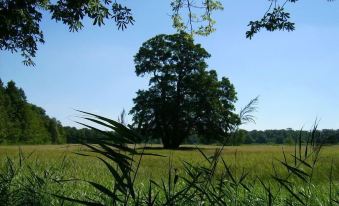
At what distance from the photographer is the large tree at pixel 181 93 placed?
5609 cm

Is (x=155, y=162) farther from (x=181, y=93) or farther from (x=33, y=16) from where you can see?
(x=181, y=93)

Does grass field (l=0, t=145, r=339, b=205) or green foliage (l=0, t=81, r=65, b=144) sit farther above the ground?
green foliage (l=0, t=81, r=65, b=144)

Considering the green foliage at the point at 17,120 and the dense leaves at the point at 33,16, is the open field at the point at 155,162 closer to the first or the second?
the dense leaves at the point at 33,16

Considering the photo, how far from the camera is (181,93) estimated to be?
2296 inches

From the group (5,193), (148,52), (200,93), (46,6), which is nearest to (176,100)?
(200,93)

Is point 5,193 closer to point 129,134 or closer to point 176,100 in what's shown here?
point 129,134

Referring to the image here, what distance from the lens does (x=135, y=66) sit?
2272 inches

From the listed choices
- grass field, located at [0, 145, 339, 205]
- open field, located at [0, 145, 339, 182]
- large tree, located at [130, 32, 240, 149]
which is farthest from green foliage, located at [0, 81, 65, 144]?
grass field, located at [0, 145, 339, 205]

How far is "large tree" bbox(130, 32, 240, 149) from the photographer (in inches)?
2208

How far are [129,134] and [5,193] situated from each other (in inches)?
99.0

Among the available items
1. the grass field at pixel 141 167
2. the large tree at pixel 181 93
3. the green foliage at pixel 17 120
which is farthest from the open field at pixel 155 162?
the green foliage at pixel 17 120

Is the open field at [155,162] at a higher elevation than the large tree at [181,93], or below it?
below

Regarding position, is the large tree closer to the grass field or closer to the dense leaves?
the grass field

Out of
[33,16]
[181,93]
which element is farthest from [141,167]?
[181,93]
